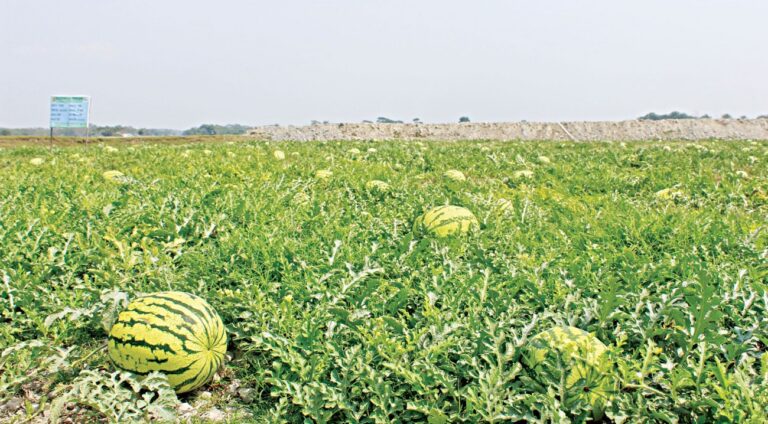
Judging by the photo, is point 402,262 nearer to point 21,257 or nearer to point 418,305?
point 418,305

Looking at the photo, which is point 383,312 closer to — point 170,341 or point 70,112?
point 170,341

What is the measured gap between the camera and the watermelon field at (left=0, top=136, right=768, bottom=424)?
2.34 meters

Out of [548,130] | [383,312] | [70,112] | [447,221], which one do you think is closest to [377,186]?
[447,221]

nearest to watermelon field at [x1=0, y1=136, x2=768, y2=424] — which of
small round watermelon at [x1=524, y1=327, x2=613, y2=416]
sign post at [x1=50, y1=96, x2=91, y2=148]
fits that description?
small round watermelon at [x1=524, y1=327, x2=613, y2=416]

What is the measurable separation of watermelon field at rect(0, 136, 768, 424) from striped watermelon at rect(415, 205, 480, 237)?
2 centimetres

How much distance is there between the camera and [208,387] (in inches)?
110

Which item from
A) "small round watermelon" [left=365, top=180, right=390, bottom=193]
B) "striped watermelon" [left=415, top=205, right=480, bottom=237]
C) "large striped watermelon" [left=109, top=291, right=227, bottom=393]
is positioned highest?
"small round watermelon" [left=365, top=180, right=390, bottom=193]

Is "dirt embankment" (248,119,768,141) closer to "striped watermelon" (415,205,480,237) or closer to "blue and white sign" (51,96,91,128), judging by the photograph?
"blue and white sign" (51,96,91,128)

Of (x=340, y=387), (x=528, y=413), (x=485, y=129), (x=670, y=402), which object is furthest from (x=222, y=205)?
(x=485, y=129)

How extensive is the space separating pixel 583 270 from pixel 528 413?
1.43 metres

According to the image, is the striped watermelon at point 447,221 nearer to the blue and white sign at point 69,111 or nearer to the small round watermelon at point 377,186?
the small round watermelon at point 377,186

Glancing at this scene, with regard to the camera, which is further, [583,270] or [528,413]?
[583,270]

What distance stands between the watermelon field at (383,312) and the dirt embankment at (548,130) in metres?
27.6

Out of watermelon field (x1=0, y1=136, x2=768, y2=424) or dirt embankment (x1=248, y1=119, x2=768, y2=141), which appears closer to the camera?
watermelon field (x1=0, y1=136, x2=768, y2=424)
